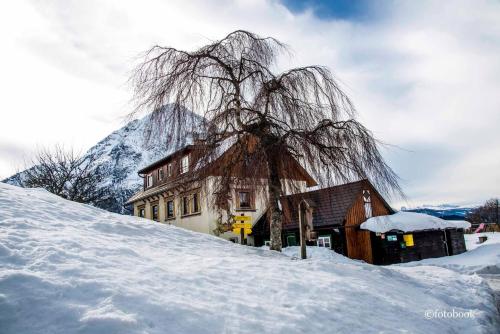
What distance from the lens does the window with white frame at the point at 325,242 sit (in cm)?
2134

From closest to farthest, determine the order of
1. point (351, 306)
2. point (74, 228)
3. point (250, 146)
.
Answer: point (351, 306) < point (74, 228) < point (250, 146)

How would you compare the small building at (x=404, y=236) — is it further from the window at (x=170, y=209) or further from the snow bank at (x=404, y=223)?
the window at (x=170, y=209)

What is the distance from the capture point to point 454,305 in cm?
635

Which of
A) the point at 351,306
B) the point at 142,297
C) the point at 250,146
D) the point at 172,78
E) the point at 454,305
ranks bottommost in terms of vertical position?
the point at 454,305

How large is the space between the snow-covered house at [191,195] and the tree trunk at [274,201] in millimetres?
222

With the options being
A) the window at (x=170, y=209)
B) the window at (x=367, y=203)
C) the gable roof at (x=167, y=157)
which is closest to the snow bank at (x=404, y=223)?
the window at (x=367, y=203)

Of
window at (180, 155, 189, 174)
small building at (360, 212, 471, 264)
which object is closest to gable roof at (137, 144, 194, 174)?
window at (180, 155, 189, 174)

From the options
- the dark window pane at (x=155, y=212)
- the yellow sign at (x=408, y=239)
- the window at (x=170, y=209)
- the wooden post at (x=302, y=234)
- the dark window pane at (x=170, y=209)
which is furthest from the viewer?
the dark window pane at (x=155, y=212)

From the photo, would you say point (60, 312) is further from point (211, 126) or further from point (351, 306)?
point (211, 126)

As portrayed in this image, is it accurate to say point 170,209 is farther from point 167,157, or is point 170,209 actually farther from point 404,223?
point 167,157

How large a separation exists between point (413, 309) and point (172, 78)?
259 inches

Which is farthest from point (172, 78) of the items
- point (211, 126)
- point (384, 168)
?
point (384, 168)

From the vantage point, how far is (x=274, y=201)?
29.5ft

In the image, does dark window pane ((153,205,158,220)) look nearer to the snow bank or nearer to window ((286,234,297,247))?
window ((286,234,297,247))
